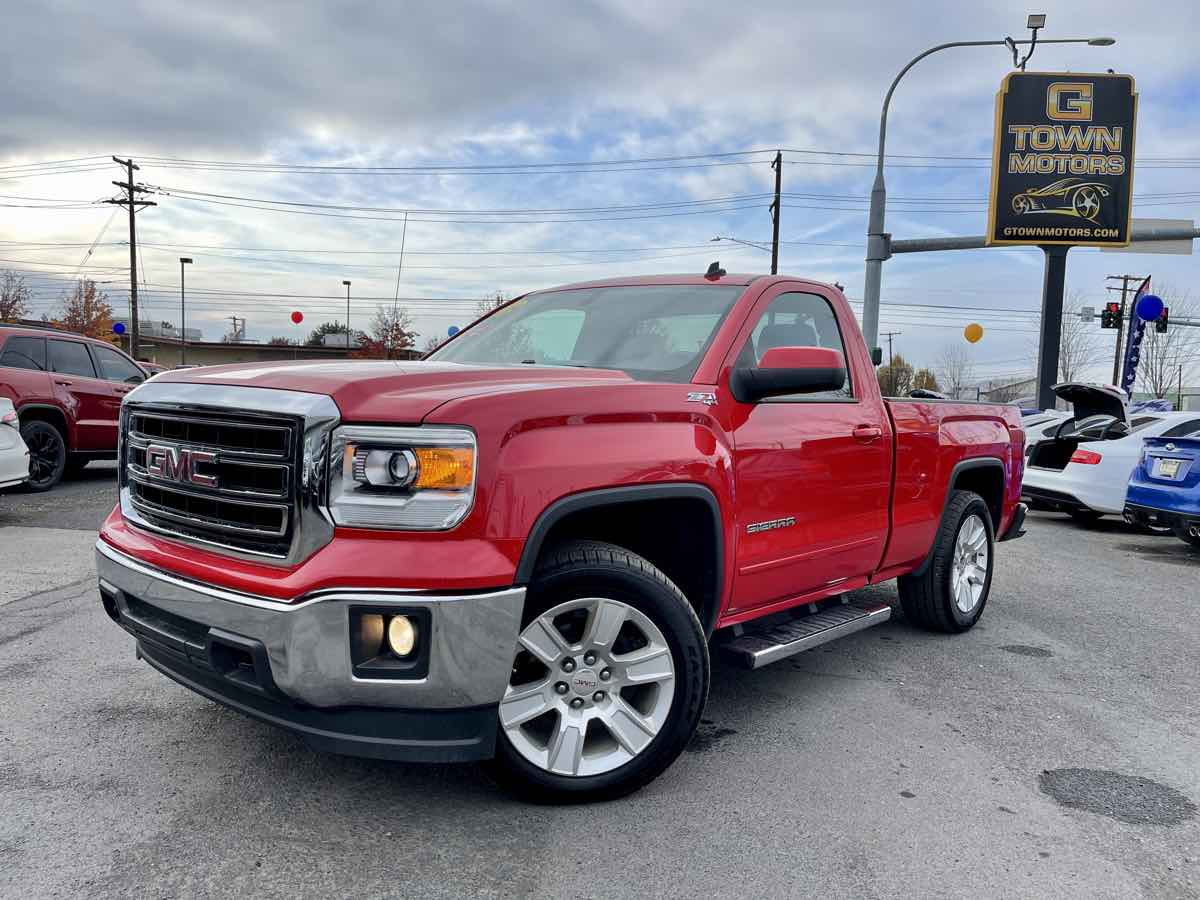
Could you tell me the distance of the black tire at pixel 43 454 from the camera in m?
10.8

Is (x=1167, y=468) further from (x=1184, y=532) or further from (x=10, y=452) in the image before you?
(x=10, y=452)

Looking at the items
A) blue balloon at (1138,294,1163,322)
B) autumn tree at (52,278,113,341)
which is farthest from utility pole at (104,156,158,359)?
blue balloon at (1138,294,1163,322)

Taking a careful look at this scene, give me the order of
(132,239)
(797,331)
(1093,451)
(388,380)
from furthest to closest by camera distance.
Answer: (132,239) → (1093,451) → (797,331) → (388,380)


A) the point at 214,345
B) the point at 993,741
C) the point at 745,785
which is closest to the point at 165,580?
the point at 745,785

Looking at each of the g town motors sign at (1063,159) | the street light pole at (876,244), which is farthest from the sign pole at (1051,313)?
the street light pole at (876,244)

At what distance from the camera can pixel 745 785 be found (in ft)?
11.0

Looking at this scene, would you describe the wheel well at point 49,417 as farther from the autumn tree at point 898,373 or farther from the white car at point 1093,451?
the autumn tree at point 898,373

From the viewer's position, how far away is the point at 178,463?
308 centimetres

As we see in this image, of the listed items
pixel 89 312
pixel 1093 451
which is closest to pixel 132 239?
pixel 89 312

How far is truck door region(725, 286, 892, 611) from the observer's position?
3.68 metres

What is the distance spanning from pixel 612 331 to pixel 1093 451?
8791 mm

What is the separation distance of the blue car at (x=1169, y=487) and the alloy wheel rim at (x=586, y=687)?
7.65m

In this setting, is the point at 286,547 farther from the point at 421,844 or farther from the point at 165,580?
the point at 421,844

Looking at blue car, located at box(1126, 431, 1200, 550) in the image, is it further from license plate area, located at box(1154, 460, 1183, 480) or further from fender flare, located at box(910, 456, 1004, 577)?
fender flare, located at box(910, 456, 1004, 577)
